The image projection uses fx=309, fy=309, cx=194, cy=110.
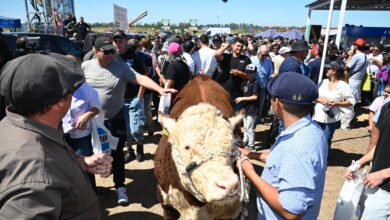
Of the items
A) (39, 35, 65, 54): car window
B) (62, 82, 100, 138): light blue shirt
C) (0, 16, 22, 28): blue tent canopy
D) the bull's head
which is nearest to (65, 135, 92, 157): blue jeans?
(62, 82, 100, 138): light blue shirt

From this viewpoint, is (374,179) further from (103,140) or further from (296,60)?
(296,60)

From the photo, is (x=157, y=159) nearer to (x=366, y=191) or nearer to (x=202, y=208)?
(x=202, y=208)

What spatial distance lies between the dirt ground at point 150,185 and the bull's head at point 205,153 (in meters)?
2.22

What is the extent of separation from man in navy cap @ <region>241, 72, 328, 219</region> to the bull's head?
0.21 m

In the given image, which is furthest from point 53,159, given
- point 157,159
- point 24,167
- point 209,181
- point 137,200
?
point 137,200

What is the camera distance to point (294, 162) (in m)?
2.05

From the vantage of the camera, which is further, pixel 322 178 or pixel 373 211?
pixel 373 211

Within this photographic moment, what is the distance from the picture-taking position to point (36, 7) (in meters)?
19.2

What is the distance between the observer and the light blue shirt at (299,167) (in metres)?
2.01

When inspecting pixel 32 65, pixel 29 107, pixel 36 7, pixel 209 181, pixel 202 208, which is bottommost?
pixel 202 208

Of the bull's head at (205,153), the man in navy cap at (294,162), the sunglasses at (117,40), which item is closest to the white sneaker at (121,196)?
the bull's head at (205,153)

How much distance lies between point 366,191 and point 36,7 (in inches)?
832

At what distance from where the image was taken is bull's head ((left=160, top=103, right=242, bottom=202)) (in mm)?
2303

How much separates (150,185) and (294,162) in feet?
12.8
